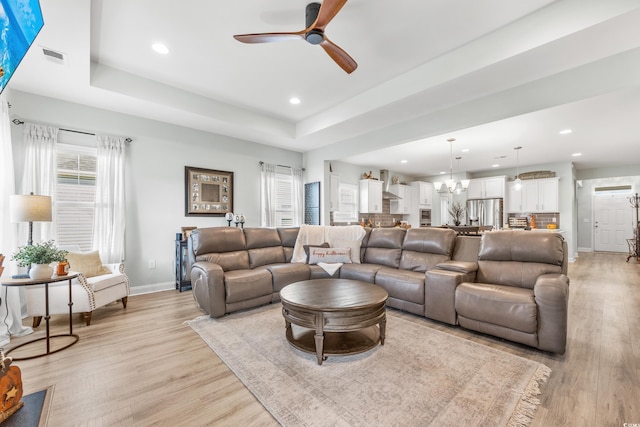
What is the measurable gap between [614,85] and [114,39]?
5.13 meters

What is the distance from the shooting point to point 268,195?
5.67m

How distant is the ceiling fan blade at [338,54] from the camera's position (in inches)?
91.5

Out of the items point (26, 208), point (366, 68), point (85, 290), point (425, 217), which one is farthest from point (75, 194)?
point (425, 217)

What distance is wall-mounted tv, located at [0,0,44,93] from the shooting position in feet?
3.82

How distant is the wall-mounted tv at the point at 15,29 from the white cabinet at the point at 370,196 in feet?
22.3

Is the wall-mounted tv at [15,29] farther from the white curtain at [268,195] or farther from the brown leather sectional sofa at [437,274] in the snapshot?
the white curtain at [268,195]

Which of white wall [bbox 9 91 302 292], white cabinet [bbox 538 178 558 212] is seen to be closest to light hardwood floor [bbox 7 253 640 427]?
white wall [bbox 9 91 302 292]

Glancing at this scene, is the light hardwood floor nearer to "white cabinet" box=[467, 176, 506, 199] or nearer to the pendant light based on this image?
the pendant light

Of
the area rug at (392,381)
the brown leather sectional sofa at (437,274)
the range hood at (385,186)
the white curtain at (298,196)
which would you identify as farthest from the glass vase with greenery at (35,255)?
the range hood at (385,186)

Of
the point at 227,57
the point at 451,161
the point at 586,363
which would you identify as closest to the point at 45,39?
the point at 227,57

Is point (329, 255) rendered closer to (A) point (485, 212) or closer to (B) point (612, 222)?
(A) point (485, 212)

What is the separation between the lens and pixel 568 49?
243cm

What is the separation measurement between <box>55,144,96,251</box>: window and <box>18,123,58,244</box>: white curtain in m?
0.09

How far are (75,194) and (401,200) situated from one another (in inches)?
305
